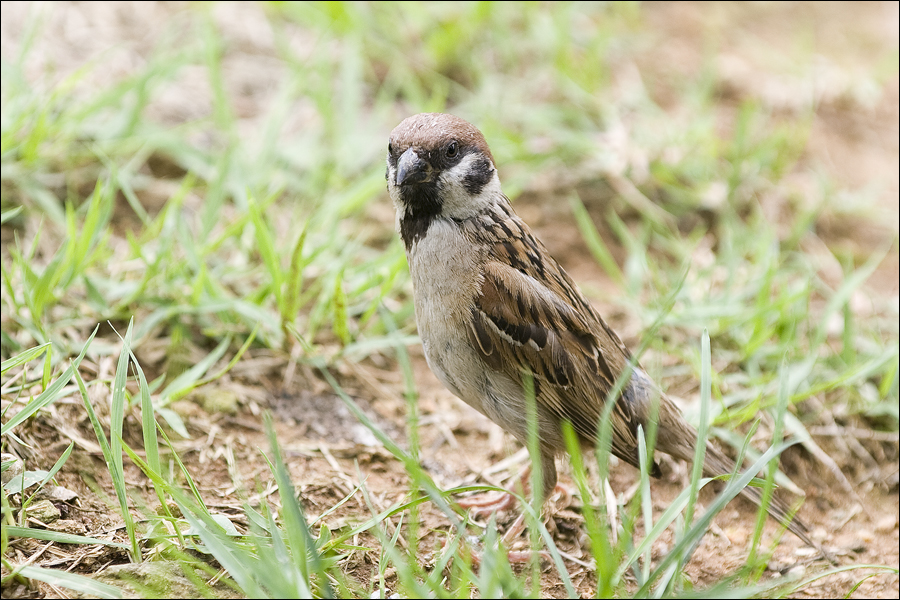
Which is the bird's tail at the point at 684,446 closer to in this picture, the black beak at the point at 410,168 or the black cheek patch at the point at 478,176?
the black cheek patch at the point at 478,176

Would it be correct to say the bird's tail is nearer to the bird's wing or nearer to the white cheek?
the bird's wing

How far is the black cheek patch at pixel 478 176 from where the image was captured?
338 cm

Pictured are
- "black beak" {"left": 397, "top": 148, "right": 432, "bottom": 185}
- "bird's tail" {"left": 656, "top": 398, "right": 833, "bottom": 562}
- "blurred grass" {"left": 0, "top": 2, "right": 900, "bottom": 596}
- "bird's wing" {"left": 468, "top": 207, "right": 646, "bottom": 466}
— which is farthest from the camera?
"blurred grass" {"left": 0, "top": 2, "right": 900, "bottom": 596}

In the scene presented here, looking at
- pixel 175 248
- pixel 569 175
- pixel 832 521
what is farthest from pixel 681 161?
pixel 175 248

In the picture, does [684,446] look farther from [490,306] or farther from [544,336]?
[490,306]

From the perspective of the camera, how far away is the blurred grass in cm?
390

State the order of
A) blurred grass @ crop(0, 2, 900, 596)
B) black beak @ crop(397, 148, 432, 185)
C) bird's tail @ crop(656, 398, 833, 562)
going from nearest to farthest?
1. black beak @ crop(397, 148, 432, 185)
2. bird's tail @ crop(656, 398, 833, 562)
3. blurred grass @ crop(0, 2, 900, 596)

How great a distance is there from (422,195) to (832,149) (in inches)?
174

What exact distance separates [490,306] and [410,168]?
600mm

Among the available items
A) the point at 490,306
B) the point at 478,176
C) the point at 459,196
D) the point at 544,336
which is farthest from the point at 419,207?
the point at 544,336

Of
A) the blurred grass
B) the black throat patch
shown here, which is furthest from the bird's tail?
the black throat patch

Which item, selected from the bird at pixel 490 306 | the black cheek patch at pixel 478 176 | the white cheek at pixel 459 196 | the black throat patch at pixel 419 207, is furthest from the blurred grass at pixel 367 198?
the black cheek patch at pixel 478 176

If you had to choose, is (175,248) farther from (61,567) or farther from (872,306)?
(872,306)

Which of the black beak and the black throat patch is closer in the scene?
the black beak
